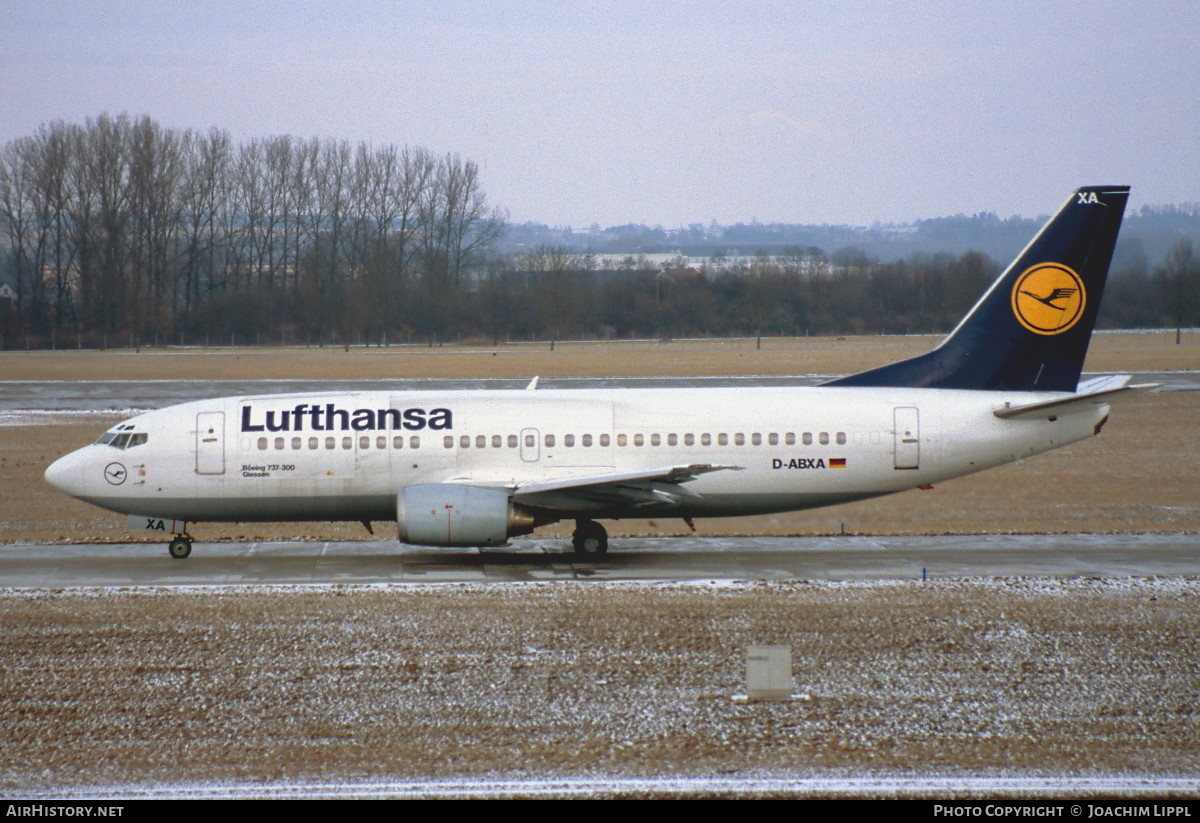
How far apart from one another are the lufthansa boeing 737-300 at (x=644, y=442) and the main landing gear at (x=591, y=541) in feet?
0.10

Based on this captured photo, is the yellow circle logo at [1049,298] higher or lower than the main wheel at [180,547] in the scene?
higher

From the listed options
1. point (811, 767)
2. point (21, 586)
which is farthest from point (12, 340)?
point (811, 767)

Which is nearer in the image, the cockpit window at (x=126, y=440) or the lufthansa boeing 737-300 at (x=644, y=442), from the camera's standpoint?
the lufthansa boeing 737-300 at (x=644, y=442)

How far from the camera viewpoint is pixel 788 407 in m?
23.2

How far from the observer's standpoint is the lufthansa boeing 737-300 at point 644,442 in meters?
22.8

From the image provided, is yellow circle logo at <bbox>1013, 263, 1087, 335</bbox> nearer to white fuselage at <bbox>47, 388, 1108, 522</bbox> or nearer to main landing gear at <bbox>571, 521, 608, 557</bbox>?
white fuselage at <bbox>47, 388, 1108, 522</bbox>

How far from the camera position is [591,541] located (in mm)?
22906

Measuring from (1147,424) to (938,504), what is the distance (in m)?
17.9

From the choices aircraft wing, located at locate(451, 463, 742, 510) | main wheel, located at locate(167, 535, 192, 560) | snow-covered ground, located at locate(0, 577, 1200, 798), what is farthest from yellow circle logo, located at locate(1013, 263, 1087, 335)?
main wheel, located at locate(167, 535, 192, 560)

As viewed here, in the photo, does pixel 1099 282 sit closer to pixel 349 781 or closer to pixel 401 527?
pixel 401 527

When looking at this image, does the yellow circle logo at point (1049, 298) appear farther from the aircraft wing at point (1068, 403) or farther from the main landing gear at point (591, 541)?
the main landing gear at point (591, 541)

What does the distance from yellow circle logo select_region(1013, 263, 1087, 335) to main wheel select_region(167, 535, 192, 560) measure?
17.3 meters

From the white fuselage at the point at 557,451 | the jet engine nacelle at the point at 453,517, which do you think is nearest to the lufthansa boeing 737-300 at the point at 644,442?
the white fuselage at the point at 557,451

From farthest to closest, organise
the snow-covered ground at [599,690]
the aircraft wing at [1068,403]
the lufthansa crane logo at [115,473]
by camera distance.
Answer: the lufthansa crane logo at [115,473]
the aircraft wing at [1068,403]
the snow-covered ground at [599,690]
